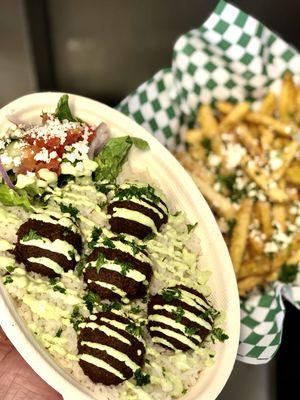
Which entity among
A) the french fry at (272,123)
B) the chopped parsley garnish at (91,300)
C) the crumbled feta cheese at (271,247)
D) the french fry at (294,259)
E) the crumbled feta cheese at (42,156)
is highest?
the crumbled feta cheese at (42,156)

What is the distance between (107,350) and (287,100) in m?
1.40

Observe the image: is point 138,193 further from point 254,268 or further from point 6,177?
point 254,268

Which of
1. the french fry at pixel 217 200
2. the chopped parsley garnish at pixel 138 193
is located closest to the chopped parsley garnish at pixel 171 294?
the chopped parsley garnish at pixel 138 193

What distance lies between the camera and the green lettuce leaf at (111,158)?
2.13m

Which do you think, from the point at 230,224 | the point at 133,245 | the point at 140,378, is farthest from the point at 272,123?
the point at 140,378

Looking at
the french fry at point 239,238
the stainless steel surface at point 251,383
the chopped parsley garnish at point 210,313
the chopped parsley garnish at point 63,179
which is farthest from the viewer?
the stainless steel surface at point 251,383

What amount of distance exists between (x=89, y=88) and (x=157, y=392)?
6.01ft

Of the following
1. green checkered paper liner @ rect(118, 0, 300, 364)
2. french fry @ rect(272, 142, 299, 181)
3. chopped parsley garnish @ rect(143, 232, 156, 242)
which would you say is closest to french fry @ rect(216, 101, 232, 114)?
green checkered paper liner @ rect(118, 0, 300, 364)

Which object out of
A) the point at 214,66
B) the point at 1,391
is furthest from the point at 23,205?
the point at 214,66

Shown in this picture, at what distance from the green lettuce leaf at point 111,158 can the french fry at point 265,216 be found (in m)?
0.71

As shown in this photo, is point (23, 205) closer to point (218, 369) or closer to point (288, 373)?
point (218, 369)

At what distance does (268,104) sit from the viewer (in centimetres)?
251

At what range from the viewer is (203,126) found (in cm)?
253

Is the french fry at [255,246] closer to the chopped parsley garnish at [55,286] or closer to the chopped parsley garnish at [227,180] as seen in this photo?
the chopped parsley garnish at [227,180]
